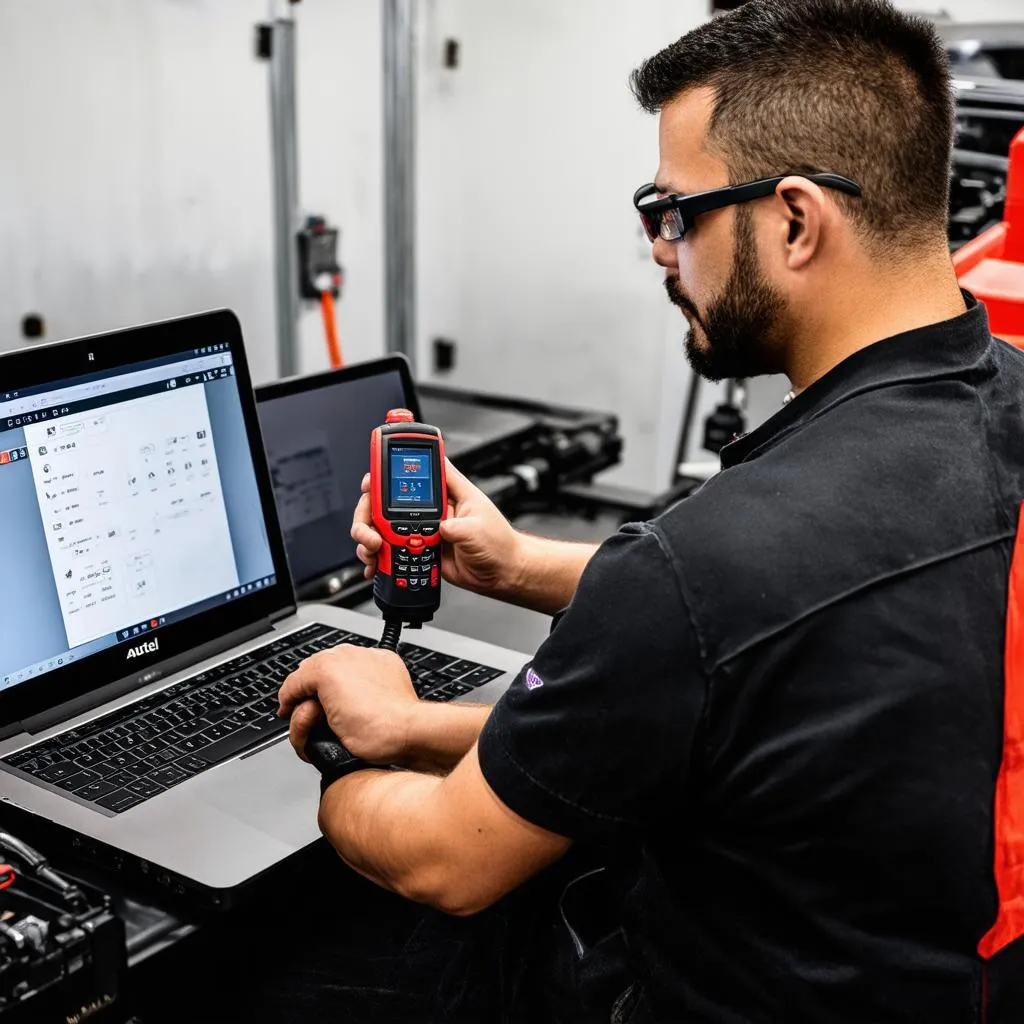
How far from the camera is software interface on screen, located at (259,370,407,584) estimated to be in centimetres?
149

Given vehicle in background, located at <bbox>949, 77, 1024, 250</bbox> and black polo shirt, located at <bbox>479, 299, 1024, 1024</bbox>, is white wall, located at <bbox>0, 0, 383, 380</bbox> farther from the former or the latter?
black polo shirt, located at <bbox>479, 299, 1024, 1024</bbox>

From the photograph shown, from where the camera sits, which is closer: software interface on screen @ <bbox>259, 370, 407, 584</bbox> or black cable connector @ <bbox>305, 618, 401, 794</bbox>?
black cable connector @ <bbox>305, 618, 401, 794</bbox>


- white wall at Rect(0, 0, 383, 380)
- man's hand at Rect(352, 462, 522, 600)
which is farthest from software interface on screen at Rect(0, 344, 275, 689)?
white wall at Rect(0, 0, 383, 380)

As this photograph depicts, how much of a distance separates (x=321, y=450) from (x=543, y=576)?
38cm

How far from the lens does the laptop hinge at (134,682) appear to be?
1082 mm

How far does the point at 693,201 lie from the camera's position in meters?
0.93

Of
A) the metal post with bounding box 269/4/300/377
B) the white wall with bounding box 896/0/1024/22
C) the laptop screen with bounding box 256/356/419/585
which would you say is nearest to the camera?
the laptop screen with bounding box 256/356/419/585

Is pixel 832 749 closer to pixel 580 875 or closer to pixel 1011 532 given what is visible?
pixel 1011 532

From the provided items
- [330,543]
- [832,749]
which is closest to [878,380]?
[832,749]

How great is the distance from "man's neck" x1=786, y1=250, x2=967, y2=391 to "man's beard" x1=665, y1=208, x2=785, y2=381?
0.03 meters

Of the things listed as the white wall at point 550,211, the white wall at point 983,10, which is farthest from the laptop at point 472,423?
the white wall at point 983,10

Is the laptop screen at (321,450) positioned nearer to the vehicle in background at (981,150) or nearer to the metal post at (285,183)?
the vehicle in background at (981,150)

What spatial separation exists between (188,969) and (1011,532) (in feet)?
2.24

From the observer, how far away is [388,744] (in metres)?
0.98
